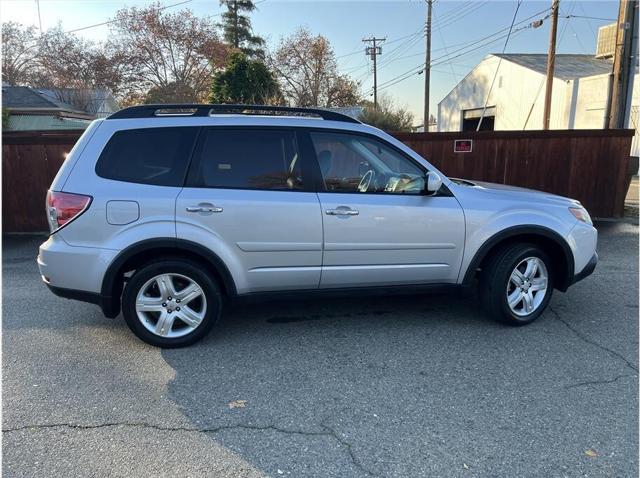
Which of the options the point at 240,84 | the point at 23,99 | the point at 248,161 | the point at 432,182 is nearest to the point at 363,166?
the point at 432,182

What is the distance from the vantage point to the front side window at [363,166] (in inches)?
156

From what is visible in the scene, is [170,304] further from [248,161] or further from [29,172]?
[29,172]

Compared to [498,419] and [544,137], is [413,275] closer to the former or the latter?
[498,419]

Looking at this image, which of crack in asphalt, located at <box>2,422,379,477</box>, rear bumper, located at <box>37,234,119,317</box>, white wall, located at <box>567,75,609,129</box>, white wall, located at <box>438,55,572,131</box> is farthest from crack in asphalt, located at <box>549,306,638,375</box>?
white wall, located at <box>438,55,572,131</box>

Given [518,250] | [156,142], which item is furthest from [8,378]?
[518,250]

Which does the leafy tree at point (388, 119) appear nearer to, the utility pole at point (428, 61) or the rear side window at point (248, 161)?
the utility pole at point (428, 61)

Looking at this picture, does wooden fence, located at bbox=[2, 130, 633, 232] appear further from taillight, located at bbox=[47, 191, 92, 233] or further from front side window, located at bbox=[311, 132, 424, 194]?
taillight, located at bbox=[47, 191, 92, 233]

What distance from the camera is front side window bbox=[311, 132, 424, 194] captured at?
3.95m

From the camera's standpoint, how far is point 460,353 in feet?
12.3

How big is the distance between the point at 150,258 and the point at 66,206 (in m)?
0.73

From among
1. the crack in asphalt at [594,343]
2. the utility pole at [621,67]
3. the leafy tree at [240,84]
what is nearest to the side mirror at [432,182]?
the crack in asphalt at [594,343]

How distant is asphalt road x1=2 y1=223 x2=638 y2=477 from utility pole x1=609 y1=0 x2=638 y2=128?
7723 millimetres

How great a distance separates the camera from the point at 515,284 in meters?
4.25

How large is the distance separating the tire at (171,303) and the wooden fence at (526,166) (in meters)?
6.55
